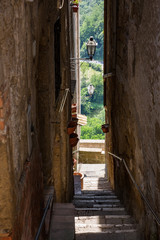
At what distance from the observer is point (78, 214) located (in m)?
6.17

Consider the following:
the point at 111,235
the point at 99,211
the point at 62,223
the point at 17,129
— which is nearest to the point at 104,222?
the point at 111,235

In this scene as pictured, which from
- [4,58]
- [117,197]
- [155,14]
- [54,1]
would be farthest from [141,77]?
[117,197]

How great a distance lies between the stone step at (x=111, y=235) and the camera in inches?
189

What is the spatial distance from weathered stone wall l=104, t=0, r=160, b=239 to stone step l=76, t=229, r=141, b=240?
214 mm

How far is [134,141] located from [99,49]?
49.8 metres

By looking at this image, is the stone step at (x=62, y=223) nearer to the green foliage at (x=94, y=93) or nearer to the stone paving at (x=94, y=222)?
the stone paving at (x=94, y=222)

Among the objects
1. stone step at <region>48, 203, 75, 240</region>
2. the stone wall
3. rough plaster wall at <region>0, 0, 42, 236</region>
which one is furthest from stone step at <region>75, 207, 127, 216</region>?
rough plaster wall at <region>0, 0, 42, 236</region>

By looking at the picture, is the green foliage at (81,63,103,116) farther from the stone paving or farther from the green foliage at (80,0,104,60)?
the stone paving

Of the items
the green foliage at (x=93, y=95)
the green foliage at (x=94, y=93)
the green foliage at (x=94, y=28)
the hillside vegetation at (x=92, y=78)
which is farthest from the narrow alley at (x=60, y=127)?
the green foliage at (x=94, y=28)

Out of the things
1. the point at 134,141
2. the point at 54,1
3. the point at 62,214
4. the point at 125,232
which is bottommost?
the point at 125,232

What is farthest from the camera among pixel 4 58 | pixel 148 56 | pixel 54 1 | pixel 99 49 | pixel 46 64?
pixel 99 49

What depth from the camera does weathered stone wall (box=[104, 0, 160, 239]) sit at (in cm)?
378

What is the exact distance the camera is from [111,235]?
15.9 feet

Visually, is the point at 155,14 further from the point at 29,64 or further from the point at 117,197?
the point at 117,197
